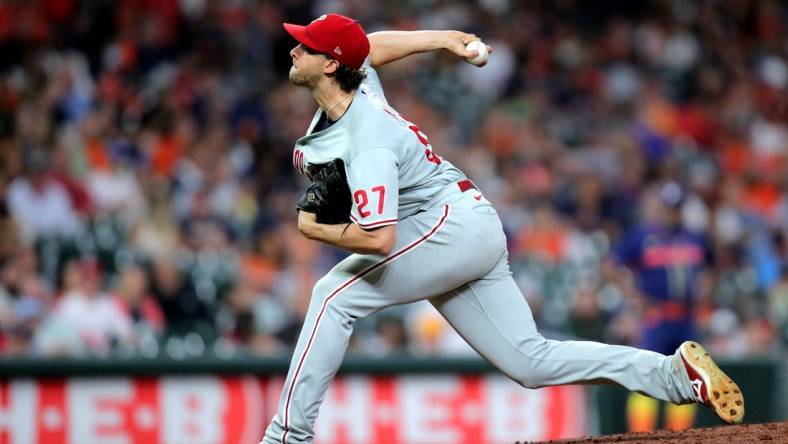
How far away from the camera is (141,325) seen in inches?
318

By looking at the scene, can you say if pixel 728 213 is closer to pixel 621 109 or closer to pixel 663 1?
pixel 621 109

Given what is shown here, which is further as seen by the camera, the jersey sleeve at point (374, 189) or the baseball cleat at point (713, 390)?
the baseball cleat at point (713, 390)

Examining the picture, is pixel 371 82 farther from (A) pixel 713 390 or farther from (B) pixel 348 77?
(A) pixel 713 390

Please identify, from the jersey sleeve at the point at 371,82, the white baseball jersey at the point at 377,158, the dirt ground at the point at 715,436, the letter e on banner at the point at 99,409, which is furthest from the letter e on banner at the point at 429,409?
the jersey sleeve at the point at 371,82

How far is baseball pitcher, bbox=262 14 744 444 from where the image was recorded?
167 inches

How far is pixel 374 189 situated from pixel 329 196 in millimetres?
198

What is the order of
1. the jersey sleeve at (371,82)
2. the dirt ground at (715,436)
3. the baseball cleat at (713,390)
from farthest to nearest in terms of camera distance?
1. the dirt ground at (715,436)
2. the jersey sleeve at (371,82)
3. the baseball cleat at (713,390)

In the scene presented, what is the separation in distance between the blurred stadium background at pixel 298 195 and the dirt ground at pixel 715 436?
279cm

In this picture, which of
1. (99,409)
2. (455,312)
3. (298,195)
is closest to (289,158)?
(298,195)

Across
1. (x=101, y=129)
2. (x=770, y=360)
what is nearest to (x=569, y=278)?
(x=770, y=360)

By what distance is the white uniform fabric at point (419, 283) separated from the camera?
4.27m

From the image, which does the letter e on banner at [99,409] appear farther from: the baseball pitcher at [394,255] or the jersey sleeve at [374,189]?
the jersey sleeve at [374,189]

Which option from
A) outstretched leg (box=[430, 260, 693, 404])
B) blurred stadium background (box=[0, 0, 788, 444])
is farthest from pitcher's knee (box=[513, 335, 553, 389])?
→ blurred stadium background (box=[0, 0, 788, 444])

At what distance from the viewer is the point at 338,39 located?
14.0 ft
